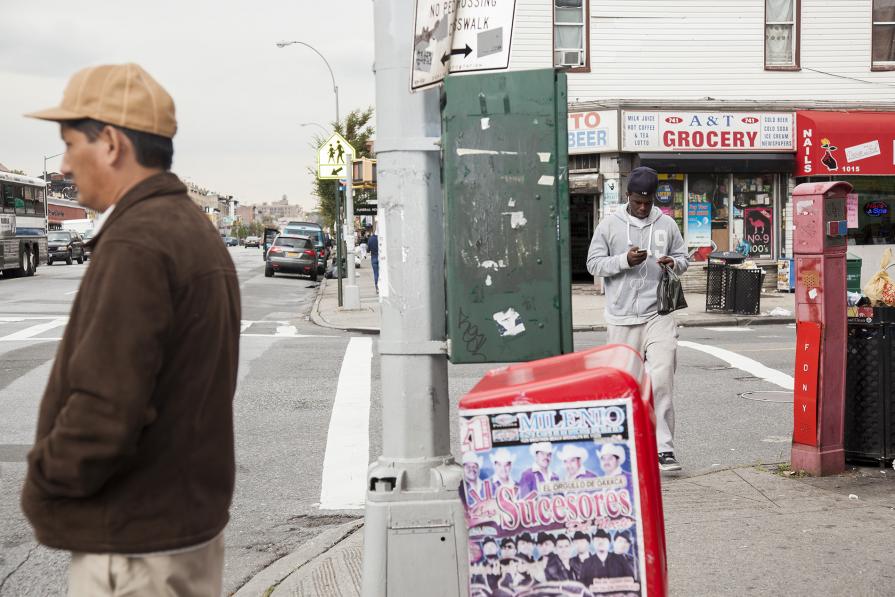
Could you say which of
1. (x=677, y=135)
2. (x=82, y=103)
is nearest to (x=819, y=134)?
(x=677, y=135)

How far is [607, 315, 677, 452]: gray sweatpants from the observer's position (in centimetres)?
684

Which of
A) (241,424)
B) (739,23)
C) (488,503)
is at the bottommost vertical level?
(241,424)

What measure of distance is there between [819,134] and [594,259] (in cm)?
1928

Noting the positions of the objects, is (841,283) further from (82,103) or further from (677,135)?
(677,135)

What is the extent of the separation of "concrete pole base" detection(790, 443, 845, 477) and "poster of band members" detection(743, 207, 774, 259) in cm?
1902

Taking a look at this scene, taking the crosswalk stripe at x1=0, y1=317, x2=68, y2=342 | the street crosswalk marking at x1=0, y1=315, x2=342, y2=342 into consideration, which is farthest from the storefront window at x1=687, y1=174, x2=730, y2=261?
the crosswalk stripe at x1=0, y1=317, x2=68, y2=342

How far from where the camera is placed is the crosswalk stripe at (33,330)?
15.7 metres

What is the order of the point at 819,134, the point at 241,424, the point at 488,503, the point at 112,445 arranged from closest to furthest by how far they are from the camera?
the point at 112,445
the point at 488,503
the point at 241,424
the point at 819,134

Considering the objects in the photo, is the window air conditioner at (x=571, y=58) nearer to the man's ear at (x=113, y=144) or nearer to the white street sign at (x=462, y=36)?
the white street sign at (x=462, y=36)

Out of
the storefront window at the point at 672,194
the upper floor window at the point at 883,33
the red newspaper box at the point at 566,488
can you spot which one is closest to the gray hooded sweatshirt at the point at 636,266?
the red newspaper box at the point at 566,488

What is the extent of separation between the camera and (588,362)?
3.36 meters

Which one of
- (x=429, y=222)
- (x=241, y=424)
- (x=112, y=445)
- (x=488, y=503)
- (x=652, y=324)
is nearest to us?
(x=112, y=445)

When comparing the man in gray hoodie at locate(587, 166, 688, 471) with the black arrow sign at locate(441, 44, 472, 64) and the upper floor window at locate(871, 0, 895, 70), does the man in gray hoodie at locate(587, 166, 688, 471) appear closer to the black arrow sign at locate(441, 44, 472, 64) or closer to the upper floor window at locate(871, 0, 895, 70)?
the black arrow sign at locate(441, 44, 472, 64)

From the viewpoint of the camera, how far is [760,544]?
5230mm
